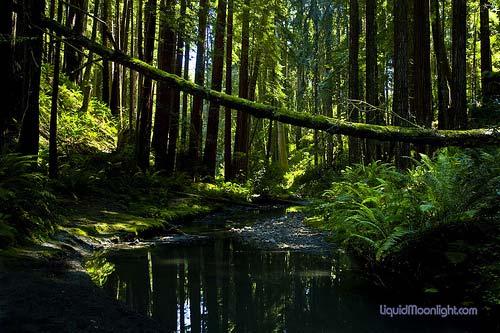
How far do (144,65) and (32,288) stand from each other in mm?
4419

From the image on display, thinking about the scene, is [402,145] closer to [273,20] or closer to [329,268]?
[329,268]

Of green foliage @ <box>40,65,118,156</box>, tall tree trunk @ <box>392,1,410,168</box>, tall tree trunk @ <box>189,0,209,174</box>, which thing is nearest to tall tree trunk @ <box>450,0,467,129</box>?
tall tree trunk @ <box>392,1,410,168</box>

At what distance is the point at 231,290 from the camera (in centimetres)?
548

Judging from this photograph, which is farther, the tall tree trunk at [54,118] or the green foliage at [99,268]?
the tall tree trunk at [54,118]

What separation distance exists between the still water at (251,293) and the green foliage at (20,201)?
4.34 ft

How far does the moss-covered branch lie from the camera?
5641 mm

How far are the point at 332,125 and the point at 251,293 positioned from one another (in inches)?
99.9

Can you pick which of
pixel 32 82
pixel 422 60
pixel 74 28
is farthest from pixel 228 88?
pixel 32 82

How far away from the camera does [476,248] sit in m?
4.68

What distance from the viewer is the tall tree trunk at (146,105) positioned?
1469 centimetres

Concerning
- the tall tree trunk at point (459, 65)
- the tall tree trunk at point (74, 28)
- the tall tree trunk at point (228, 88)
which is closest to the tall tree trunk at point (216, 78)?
the tall tree trunk at point (228, 88)

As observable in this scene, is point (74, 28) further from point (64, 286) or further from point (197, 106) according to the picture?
point (64, 286)

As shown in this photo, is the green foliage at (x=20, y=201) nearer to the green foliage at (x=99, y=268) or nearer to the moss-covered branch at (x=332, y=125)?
the green foliage at (x=99, y=268)

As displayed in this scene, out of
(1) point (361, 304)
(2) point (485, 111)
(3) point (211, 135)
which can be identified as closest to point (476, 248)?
(1) point (361, 304)
